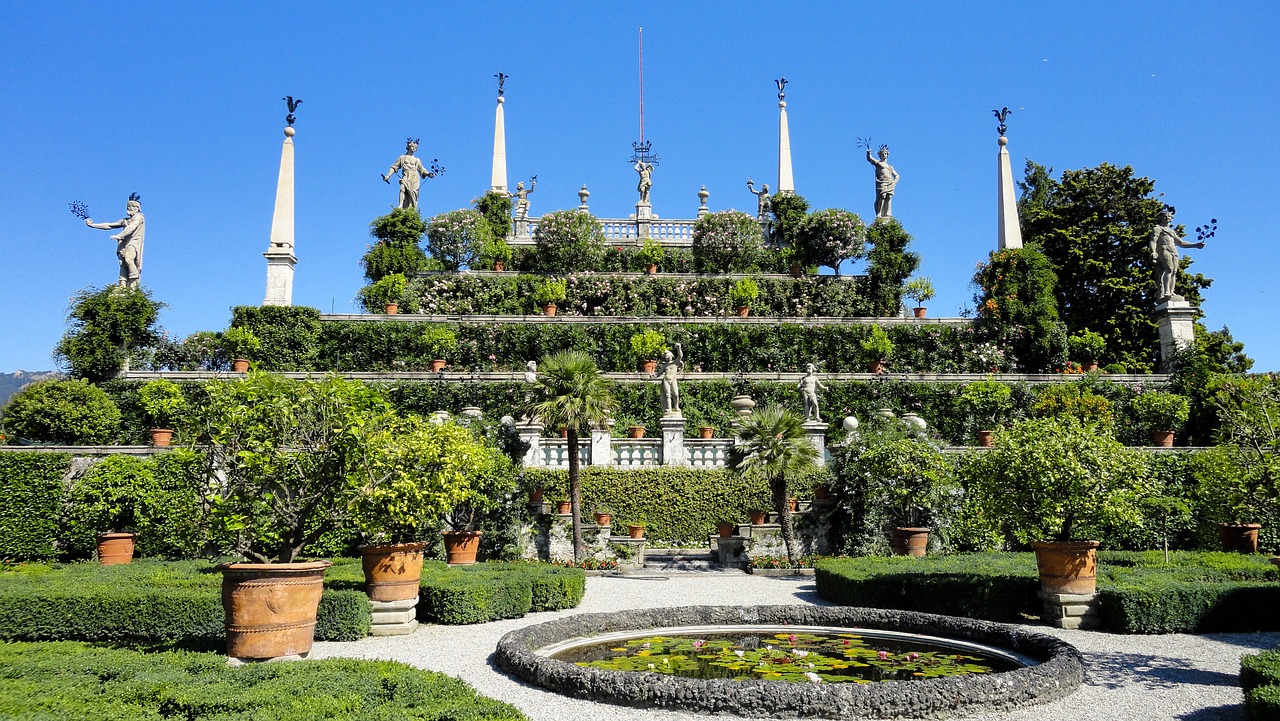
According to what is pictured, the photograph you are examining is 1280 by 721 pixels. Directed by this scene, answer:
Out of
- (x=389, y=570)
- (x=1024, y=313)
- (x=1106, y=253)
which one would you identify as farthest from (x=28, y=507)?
(x=1106, y=253)

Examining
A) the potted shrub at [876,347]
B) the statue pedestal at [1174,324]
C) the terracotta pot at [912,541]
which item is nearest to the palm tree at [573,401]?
the terracotta pot at [912,541]

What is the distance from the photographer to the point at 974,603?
11.7 m

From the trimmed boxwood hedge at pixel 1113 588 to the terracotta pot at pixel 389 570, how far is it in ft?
22.2

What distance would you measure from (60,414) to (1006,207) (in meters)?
32.9

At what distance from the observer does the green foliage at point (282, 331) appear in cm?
2698

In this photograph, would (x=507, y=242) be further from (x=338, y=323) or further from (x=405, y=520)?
(x=405, y=520)

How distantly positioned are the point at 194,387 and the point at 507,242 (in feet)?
54.7

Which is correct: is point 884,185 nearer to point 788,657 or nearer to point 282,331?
point 282,331

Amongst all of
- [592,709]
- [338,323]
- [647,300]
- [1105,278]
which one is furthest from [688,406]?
[1105,278]

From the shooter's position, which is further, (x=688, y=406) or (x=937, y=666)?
(x=688, y=406)

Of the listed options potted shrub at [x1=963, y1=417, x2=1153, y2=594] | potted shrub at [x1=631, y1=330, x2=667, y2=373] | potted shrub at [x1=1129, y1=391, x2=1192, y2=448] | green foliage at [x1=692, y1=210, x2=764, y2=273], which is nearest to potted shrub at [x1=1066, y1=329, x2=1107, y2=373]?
potted shrub at [x1=1129, y1=391, x2=1192, y2=448]

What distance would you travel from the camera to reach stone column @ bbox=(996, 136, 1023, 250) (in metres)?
33.0

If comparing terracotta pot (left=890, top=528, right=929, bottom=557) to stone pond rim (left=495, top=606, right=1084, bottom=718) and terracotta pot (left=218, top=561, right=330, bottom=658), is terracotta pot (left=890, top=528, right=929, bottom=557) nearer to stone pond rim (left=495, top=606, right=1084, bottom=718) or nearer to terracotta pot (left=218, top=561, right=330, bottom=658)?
stone pond rim (left=495, top=606, right=1084, bottom=718)

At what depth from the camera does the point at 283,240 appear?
2969 cm
